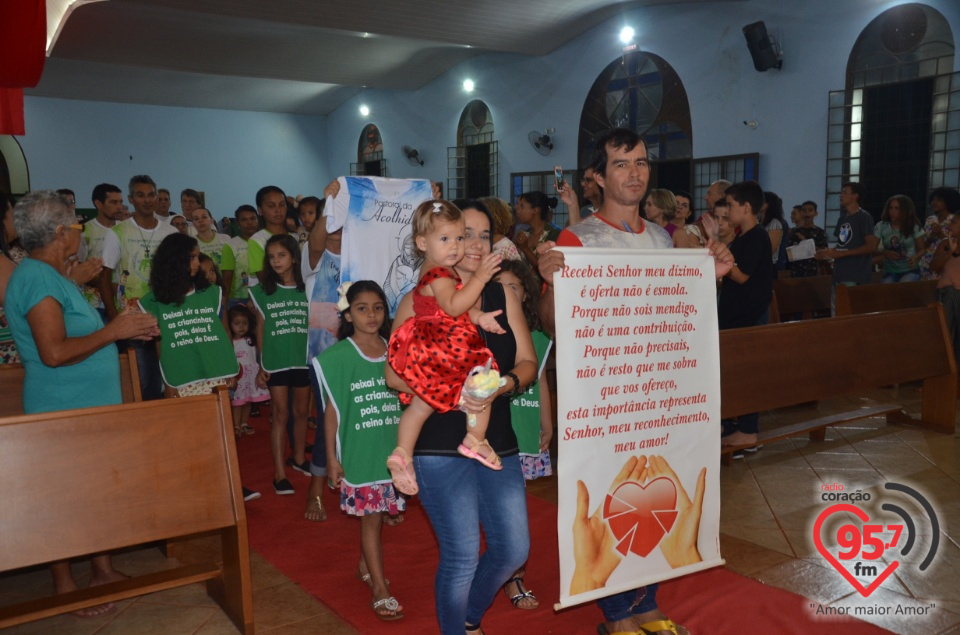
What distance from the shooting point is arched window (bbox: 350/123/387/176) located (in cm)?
1947

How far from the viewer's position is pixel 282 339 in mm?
4309

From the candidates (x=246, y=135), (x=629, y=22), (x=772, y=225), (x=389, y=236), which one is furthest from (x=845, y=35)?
(x=246, y=135)

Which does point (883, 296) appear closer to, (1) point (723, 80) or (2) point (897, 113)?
(2) point (897, 113)

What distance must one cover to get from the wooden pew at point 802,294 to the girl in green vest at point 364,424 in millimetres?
4991

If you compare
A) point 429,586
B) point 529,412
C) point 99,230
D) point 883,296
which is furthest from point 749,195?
point 99,230

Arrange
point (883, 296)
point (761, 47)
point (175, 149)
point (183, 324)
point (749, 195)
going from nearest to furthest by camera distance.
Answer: point (183, 324)
point (749, 195)
point (883, 296)
point (761, 47)
point (175, 149)

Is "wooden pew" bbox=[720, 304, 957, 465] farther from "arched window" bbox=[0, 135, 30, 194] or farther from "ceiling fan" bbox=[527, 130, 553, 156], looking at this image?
"arched window" bbox=[0, 135, 30, 194]

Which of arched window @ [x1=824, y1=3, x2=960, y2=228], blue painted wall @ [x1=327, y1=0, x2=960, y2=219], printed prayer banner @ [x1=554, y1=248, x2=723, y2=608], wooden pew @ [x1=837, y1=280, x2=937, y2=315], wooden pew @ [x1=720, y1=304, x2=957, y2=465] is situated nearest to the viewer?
printed prayer banner @ [x1=554, y1=248, x2=723, y2=608]

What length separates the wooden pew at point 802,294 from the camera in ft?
23.5

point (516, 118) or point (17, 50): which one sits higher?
point (516, 118)

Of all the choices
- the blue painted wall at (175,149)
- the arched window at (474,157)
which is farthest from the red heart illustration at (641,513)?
the blue painted wall at (175,149)

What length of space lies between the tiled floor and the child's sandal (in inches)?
45.8

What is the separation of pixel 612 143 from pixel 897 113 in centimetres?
874

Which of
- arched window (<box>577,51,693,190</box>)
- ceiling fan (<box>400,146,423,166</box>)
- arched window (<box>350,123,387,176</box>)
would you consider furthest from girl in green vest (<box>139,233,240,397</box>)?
arched window (<box>350,123,387,176</box>)
